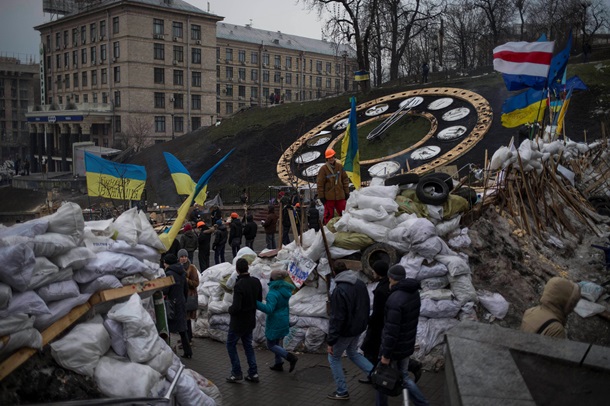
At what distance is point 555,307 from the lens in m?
5.66

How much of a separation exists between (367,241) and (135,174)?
574cm

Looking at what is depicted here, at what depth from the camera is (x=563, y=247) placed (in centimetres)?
1254

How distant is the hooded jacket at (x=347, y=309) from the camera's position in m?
6.99

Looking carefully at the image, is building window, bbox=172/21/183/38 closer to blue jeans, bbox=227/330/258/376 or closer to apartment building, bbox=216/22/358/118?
apartment building, bbox=216/22/358/118

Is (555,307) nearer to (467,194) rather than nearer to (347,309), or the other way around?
(347,309)

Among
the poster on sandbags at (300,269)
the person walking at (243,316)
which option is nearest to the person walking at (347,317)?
the person walking at (243,316)

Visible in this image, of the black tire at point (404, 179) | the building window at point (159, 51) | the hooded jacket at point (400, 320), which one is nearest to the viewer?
the hooded jacket at point (400, 320)

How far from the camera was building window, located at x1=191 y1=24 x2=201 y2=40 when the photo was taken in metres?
61.4

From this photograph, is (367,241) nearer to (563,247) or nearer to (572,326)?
(572,326)

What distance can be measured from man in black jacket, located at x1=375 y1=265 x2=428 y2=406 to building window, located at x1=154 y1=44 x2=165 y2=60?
5633 centimetres

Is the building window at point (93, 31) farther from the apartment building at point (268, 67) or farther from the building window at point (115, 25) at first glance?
the apartment building at point (268, 67)

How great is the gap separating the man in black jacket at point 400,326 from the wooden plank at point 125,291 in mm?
2542

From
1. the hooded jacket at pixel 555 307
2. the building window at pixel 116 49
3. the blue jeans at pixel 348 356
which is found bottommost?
the blue jeans at pixel 348 356

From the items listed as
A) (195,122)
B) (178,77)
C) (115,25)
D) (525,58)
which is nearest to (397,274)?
(525,58)
